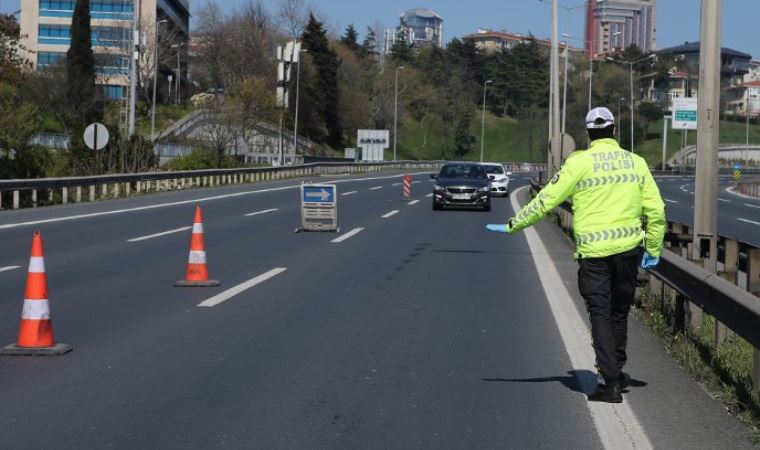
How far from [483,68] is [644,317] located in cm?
16794

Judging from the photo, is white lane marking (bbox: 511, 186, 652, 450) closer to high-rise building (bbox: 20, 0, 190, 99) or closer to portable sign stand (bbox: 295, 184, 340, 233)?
portable sign stand (bbox: 295, 184, 340, 233)

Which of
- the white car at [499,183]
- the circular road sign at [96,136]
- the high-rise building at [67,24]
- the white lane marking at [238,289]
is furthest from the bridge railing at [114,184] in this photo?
the high-rise building at [67,24]

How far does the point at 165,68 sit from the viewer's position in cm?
11594

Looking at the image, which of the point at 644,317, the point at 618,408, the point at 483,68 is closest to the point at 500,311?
the point at 644,317

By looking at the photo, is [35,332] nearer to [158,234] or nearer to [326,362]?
[326,362]

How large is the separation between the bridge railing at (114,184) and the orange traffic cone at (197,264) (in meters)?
16.9

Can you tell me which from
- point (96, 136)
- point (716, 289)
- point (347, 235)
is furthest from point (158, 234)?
point (96, 136)

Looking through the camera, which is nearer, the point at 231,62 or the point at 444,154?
the point at 231,62

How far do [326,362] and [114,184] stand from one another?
30.4 metres

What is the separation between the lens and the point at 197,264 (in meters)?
13.0

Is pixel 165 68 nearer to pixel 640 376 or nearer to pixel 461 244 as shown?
pixel 461 244

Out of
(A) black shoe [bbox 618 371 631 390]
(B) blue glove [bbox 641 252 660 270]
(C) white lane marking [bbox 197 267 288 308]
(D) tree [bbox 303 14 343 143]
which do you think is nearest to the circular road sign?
(C) white lane marking [bbox 197 267 288 308]

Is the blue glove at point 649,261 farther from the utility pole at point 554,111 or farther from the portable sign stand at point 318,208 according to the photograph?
the utility pole at point 554,111

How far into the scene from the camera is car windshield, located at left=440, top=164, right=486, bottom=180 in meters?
34.1
